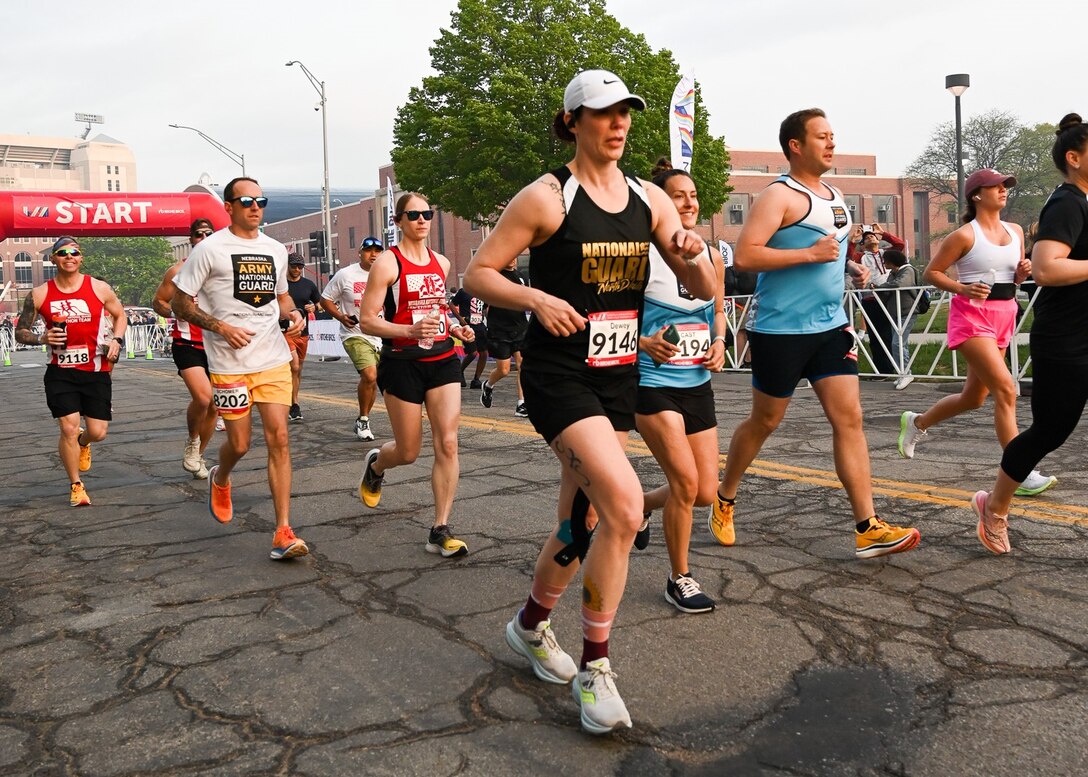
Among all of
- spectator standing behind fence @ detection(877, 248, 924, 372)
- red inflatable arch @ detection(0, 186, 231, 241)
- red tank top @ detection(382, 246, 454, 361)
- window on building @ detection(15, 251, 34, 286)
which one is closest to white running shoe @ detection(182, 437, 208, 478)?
red tank top @ detection(382, 246, 454, 361)

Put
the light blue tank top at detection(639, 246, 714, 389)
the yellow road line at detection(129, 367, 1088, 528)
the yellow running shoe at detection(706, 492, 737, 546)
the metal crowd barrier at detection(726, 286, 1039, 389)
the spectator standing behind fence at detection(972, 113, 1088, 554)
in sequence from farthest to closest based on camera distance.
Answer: the metal crowd barrier at detection(726, 286, 1039, 389) → the yellow road line at detection(129, 367, 1088, 528) → the yellow running shoe at detection(706, 492, 737, 546) → the spectator standing behind fence at detection(972, 113, 1088, 554) → the light blue tank top at detection(639, 246, 714, 389)

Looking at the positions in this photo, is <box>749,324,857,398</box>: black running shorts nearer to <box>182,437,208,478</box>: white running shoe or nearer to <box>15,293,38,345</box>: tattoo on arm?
<box>15,293,38,345</box>: tattoo on arm

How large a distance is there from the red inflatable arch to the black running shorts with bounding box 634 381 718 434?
16.3 m

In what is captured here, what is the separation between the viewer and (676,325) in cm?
424

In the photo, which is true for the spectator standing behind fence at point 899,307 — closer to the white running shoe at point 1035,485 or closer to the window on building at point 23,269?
the white running shoe at point 1035,485

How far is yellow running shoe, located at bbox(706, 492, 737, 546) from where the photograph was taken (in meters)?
5.05

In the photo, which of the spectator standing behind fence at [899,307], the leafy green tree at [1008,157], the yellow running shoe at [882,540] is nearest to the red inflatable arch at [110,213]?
the spectator standing behind fence at [899,307]

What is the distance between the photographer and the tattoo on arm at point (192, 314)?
5496mm

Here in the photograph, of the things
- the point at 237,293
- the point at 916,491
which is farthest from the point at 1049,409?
the point at 237,293

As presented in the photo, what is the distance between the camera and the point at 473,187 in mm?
34469

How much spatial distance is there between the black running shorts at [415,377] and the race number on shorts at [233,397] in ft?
2.38

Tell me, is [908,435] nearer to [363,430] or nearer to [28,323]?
[363,430]

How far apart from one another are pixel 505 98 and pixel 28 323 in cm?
2836

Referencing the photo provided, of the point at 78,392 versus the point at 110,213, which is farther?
the point at 110,213
